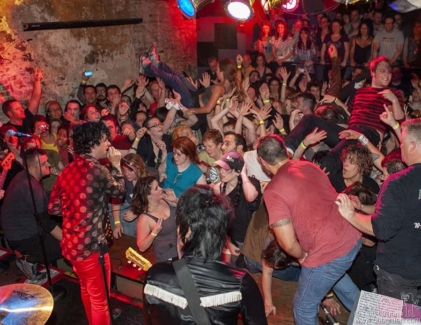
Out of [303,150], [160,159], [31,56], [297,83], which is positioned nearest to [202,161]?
[160,159]

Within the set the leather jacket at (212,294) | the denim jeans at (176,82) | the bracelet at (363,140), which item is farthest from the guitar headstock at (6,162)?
the bracelet at (363,140)

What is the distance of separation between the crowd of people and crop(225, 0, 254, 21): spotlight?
0.74 m

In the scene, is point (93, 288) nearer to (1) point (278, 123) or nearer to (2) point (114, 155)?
(2) point (114, 155)

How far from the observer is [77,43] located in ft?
25.5

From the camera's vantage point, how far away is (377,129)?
4.76 m

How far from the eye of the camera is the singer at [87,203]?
3164 mm

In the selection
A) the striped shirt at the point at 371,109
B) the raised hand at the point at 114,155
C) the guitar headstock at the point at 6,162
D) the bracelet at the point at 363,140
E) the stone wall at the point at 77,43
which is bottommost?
the guitar headstock at the point at 6,162

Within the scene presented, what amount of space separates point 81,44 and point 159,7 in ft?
7.39

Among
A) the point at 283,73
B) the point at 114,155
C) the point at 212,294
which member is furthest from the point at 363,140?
the point at 283,73

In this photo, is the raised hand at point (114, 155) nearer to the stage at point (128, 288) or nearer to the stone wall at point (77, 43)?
the stage at point (128, 288)

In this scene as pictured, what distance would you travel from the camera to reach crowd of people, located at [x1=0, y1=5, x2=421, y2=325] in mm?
2078

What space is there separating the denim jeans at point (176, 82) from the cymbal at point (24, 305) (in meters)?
4.02

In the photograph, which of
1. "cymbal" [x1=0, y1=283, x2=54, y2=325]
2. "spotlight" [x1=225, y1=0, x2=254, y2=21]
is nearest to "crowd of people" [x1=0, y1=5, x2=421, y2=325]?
"cymbal" [x1=0, y1=283, x2=54, y2=325]

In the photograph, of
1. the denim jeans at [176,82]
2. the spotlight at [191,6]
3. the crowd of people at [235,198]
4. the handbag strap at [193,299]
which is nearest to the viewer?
the handbag strap at [193,299]
